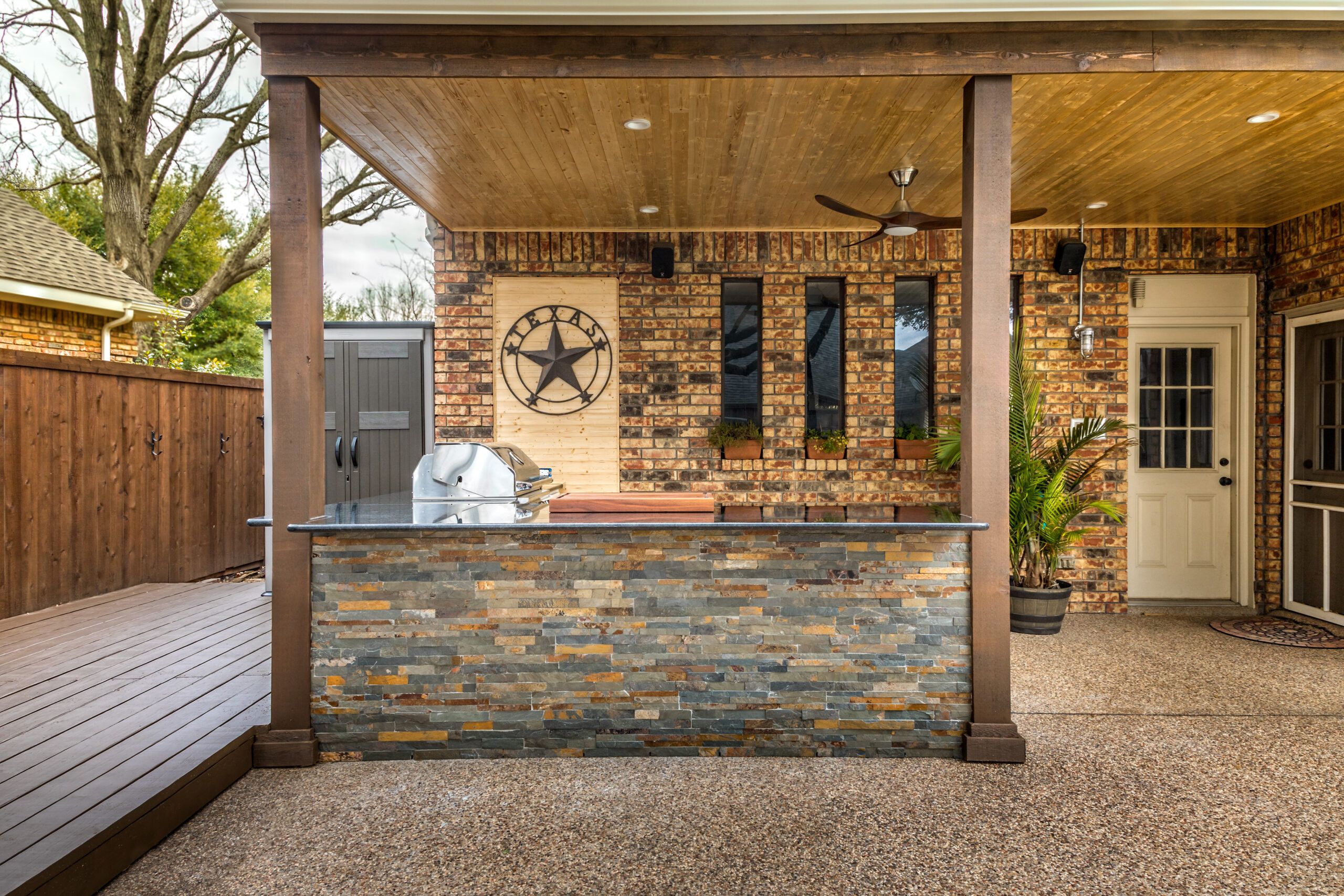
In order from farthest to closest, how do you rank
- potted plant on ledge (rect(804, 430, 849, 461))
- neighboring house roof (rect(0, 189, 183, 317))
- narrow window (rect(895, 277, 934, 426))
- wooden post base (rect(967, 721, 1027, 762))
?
neighboring house roof (rect(0, 189, 183, 317))
narrow window (rect(895, 277, 934, 426))
potted plant on ledge (rect(804, 430, 849, 461))
wooden post base (rect(967, 721, 1027, 762))

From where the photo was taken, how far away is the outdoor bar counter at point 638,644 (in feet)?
9.57

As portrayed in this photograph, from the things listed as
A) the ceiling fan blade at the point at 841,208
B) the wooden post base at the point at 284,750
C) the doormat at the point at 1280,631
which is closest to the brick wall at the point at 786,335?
the doormat at the point at 1280,631

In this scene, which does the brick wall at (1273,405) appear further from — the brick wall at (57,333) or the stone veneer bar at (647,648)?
the brick wall at (57,333)

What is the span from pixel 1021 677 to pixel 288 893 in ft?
11.4

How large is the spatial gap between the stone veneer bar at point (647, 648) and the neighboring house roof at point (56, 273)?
6.23 meters

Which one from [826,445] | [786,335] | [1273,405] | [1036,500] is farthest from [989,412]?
[1273,405]

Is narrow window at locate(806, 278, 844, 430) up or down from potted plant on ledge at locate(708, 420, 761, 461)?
up

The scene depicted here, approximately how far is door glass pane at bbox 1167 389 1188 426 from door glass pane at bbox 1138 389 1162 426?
0.19ft

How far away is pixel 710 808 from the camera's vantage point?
8.23 ft

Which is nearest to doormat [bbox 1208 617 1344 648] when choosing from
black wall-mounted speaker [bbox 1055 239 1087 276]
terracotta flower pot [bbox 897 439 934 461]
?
terracotta flower pot [bbox 897 439 934 461]

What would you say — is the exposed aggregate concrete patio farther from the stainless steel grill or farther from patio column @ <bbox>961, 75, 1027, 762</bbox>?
the stainless steel grill

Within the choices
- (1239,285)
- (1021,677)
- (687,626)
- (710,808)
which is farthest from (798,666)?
(1239,285)

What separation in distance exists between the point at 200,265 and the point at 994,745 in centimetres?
1939

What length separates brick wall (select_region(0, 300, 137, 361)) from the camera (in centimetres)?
680
